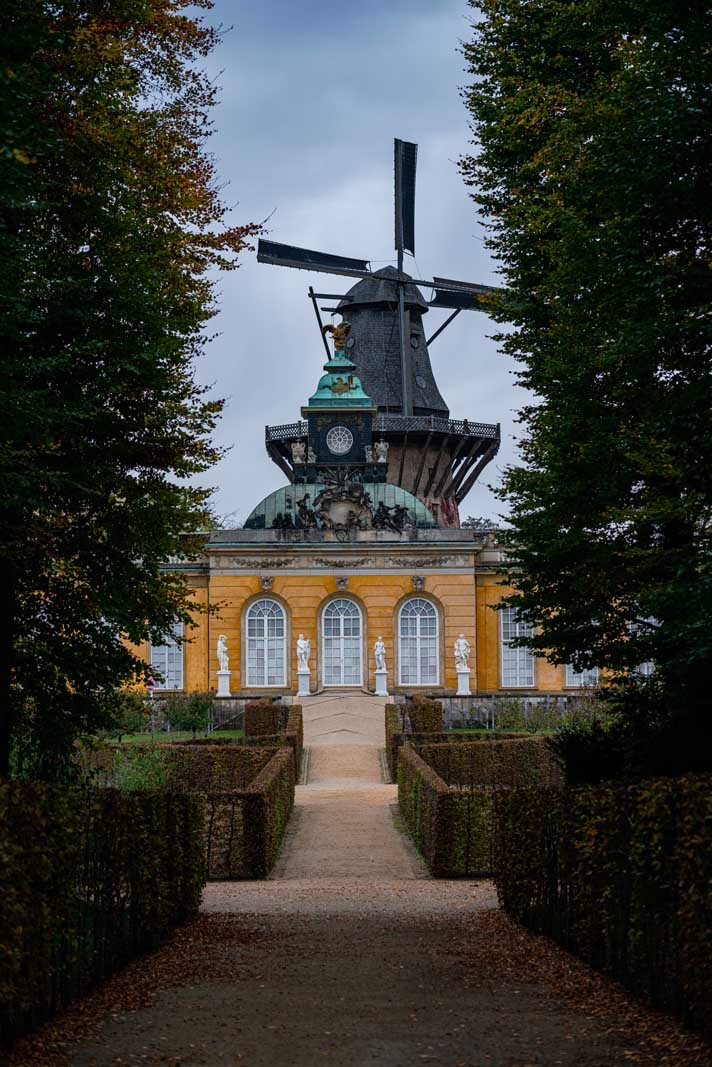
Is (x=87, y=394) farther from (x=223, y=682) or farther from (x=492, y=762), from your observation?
(x=223, y=682)

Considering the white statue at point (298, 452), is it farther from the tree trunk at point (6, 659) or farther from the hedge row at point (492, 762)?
the tree trunk at point (6, 659)

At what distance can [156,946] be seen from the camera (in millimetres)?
11250

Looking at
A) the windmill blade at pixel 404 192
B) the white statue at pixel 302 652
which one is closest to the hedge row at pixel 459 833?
the white statue at pixel 302 652

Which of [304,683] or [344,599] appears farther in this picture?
[344,599]

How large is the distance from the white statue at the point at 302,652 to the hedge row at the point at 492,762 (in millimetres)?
14137

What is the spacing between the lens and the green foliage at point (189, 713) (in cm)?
3681

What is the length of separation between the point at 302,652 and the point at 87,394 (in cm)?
2962

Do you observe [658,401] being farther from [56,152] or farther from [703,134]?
[56,152]

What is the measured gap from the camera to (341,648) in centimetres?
4309

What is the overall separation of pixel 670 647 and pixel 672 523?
1.51m

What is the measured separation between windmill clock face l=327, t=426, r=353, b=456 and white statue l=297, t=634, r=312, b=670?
7.30 metres

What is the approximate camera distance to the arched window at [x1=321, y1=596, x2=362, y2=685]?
1689 inches

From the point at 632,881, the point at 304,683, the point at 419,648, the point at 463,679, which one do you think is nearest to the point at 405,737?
the point at 463,679

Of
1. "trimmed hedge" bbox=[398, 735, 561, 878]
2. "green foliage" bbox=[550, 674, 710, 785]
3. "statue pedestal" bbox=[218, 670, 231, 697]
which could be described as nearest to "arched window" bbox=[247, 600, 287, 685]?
"statue pedestal" bbox=[218, 670, 231, 697]
